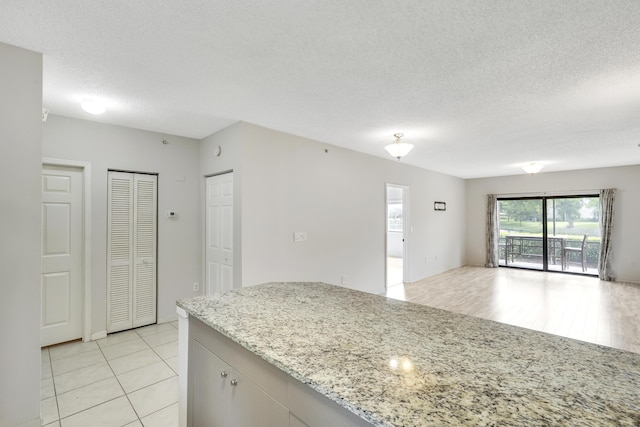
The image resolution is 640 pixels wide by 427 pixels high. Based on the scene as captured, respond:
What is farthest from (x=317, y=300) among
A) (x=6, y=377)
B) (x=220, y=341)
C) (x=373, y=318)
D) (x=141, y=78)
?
(x=141, y=78)

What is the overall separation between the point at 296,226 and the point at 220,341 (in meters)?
2.62

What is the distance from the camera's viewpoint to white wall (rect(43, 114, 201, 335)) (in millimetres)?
3309

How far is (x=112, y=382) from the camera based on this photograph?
8.29 ft

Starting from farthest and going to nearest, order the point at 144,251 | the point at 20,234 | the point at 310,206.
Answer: the point at 310,206 → the point at 144,251 → the point at 20,234

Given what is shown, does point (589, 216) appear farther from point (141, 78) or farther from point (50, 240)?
point (50, 240)

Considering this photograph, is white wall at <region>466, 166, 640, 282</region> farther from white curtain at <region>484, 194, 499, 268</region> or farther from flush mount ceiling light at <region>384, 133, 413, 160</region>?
flush mount ceiling light at <region>384, 133, 413, 160</region>

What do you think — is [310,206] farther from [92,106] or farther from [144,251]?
[92,106]

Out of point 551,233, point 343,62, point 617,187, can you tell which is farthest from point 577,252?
point 343,62

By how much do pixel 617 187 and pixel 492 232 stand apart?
259cm

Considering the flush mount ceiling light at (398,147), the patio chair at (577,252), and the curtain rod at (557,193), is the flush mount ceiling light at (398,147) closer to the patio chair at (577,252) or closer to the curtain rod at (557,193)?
the curtain rod at (557,193)

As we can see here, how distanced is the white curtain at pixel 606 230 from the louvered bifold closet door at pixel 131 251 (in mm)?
8721

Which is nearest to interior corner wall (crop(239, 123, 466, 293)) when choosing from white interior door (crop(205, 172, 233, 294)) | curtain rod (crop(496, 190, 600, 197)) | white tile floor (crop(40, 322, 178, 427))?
white interior door (crop(205, 172, 233, 294))

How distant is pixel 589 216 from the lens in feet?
22.3

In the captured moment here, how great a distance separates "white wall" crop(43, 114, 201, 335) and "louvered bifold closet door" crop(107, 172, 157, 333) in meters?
0.08
